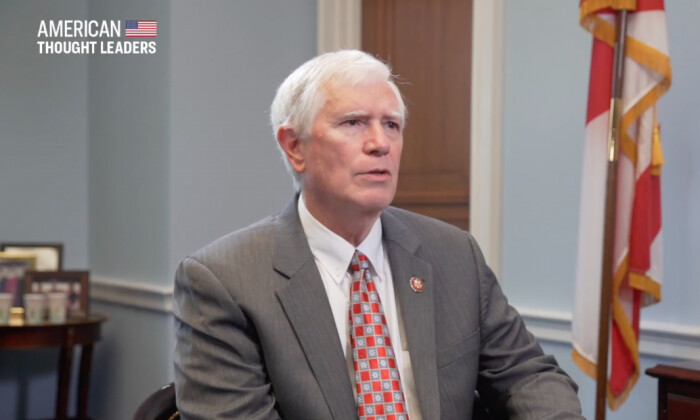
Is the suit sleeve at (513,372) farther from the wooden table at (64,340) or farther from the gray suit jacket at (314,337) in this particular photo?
the wooden table at (64,340)

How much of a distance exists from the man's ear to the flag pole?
1.43 m

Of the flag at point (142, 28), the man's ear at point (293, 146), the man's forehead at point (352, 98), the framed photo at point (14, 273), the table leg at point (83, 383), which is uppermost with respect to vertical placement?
the flag at point (142, 28)

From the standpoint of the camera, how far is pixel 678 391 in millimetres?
2924

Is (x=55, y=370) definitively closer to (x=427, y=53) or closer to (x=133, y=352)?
(x=133, y=352)

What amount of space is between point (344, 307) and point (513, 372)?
387 mm

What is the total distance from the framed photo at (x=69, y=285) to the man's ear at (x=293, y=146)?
3316 millimetres

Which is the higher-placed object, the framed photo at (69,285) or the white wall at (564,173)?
the white wall at (564,173)

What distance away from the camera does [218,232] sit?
4.96m

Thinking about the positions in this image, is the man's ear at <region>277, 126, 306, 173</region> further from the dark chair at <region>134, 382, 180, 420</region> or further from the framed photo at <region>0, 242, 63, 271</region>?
the framed photo at <region>0, 242, 63, 271</region>

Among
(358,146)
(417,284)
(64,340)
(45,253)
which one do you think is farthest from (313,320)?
(45,253)

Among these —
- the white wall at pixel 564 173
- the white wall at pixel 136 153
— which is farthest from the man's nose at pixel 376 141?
the white wall at pixel 136 153

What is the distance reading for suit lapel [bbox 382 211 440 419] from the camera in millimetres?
1942

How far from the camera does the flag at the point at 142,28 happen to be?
4941mm

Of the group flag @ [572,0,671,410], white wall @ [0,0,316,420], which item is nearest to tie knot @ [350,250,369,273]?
flag @ [572,0,671,410]
